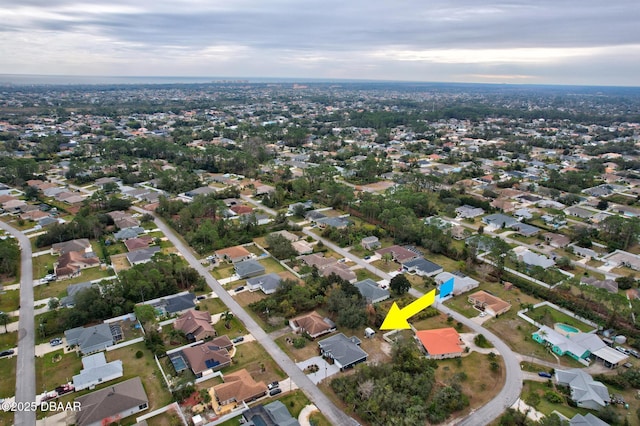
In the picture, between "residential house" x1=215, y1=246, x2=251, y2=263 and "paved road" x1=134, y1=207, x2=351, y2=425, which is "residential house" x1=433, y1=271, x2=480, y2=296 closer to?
"paved road" x1=134, y1=207, x2=351, y2=425

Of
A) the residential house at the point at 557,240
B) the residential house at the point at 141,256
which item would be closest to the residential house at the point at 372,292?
the residential house at the point at 141,256

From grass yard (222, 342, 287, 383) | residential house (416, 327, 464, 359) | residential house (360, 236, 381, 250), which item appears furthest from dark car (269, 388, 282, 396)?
residential house (360, 236, 381, 250)

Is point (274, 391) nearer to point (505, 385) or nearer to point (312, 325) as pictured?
point (312, 325)

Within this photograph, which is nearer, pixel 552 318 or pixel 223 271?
pixel 552 318

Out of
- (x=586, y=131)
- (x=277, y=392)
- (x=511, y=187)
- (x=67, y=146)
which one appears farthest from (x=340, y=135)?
(x=277, y=392)

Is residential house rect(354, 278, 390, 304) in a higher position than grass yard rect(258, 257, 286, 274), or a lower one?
higher

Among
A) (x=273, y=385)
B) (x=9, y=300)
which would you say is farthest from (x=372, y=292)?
(x=9, y=300)

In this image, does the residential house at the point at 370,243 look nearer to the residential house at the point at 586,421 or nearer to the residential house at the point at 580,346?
the residential house at the point at 580,346
